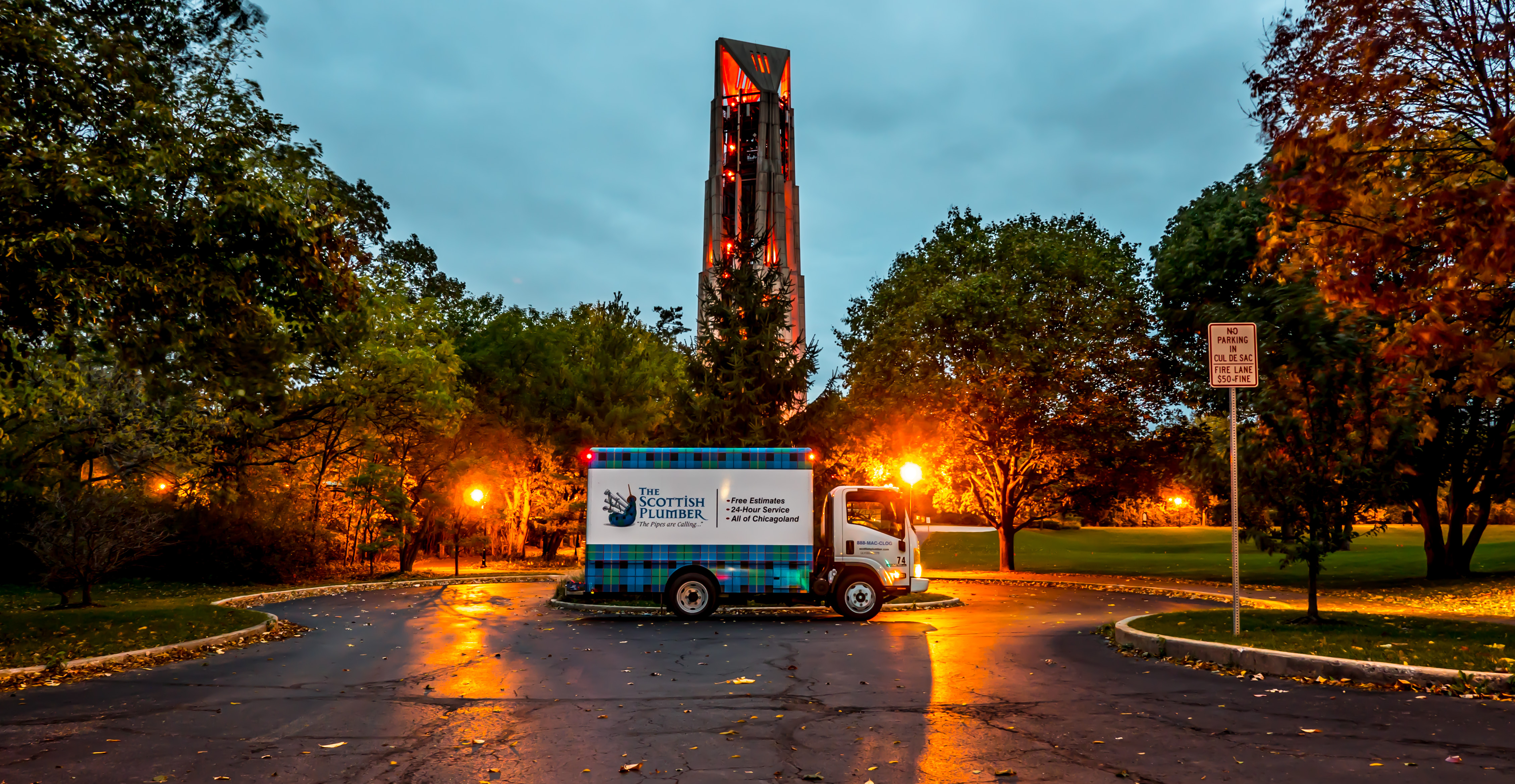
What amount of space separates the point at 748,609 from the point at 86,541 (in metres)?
12.3

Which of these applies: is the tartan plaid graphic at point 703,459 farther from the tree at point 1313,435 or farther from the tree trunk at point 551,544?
the tree trunk at point 551,544

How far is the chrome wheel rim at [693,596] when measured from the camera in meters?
18.1

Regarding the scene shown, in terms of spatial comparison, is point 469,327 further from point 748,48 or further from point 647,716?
point 647,716

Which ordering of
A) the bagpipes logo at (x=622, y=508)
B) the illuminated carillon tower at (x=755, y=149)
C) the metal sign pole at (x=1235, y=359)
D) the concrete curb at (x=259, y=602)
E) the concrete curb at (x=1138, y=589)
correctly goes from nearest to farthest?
the concrete curb at (x=259, y=602) < the metal sign pole at (x=1235, y=359) < the bagpipes logo at (x=622, y=508) < the concrete curb at (x=1138, y=589) < the illuminated carillon tower at (x=755, y=149)

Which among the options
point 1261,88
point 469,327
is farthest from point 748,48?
point 1261,88

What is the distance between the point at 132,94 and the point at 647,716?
32.9ft

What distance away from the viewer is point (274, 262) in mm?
13195

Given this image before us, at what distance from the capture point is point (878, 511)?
18.2m

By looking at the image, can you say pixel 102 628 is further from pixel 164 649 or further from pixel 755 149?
pixel 755 149

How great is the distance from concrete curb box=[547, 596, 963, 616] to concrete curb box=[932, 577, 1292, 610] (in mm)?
5823

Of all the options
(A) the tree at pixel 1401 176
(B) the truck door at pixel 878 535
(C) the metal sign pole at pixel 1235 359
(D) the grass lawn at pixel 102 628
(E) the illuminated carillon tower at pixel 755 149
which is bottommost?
(D) the grass lawn at pixel 102 628

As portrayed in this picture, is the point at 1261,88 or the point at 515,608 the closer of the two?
the point at 1261,88

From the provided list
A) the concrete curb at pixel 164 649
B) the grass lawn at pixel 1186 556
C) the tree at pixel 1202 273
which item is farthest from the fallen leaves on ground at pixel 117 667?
the grass lawn at pixel 1186 556

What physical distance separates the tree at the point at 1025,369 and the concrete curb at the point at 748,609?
1128 centimetres
